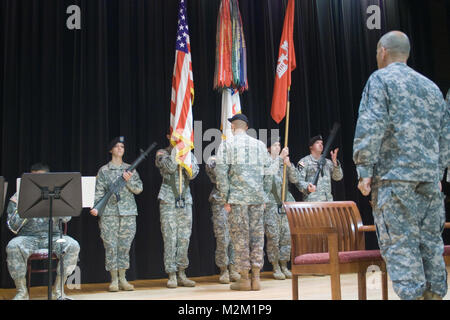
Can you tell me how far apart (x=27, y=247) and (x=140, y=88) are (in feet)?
8.64

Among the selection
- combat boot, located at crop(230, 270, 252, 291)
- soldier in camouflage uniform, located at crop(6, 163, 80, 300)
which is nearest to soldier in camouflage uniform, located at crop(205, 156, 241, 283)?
combat boot, located at crop(230, 270, 252, 291)

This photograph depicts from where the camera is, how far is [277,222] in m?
6.09

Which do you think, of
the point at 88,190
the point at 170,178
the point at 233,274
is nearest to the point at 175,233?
the point at 170,178

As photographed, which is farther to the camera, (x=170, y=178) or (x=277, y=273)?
(x=277, y=273)

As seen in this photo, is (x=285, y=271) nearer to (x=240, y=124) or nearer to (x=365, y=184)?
(x=240, y=124)

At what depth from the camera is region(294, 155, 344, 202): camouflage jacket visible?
19.9 feet

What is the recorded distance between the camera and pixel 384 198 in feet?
7.84

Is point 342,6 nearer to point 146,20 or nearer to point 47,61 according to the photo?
point 146,20

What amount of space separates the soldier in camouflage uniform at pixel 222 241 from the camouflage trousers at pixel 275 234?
1.82ft

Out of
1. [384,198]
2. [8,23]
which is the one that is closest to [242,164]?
[384,198]

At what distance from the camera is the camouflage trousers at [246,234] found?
15.3 feet

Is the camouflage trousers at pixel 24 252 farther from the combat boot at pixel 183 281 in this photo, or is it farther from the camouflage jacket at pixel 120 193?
the combat boot at pixel 183 281
